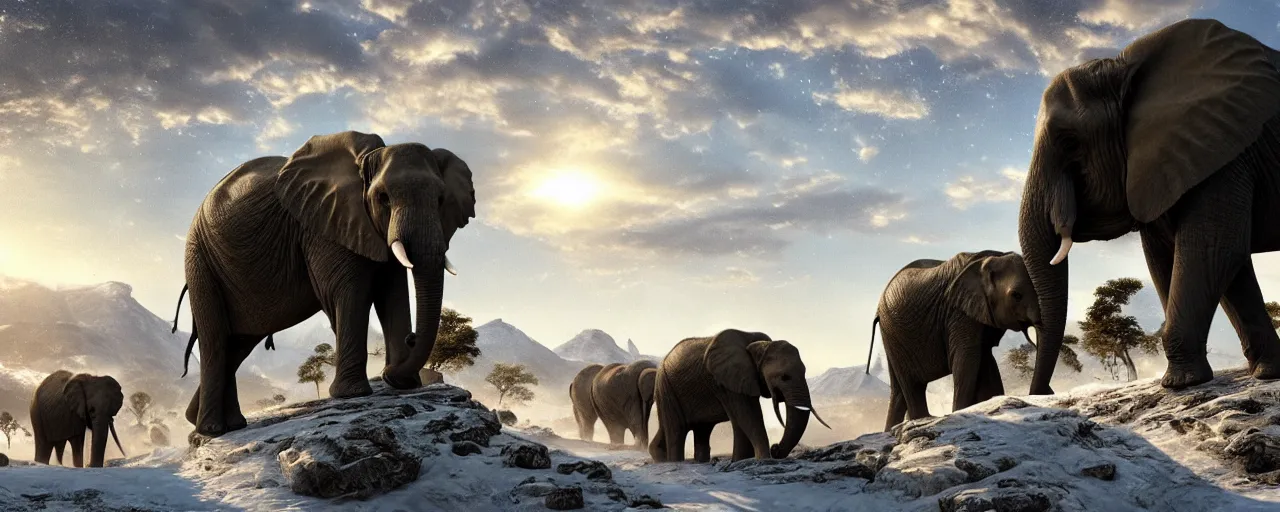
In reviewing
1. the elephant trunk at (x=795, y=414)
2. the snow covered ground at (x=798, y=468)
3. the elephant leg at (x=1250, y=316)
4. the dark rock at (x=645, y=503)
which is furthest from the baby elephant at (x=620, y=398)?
the elephant leg at (x=1250, y=316)

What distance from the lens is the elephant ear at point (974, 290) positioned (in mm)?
16172

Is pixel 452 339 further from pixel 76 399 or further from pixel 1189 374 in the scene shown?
pixel 1189 374

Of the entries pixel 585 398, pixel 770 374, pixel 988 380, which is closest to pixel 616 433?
pixel 585 398

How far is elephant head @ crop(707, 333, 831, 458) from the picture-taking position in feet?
58.9

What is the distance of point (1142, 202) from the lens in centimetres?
1128

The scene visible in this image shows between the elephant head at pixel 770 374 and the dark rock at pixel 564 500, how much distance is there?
772cm

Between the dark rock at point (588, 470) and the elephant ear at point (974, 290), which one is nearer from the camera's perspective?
the dark rock at point (588, 470)

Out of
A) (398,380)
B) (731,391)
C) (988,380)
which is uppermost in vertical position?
(398,380)

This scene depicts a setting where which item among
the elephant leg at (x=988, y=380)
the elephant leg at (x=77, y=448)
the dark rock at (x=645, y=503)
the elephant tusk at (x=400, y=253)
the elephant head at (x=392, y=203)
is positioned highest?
the elephant head at (x=392, y=203)

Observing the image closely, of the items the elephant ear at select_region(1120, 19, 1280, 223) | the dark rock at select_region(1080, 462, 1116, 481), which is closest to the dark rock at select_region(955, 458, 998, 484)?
the dark rock at select_region(1080, 462, 1116, 481)

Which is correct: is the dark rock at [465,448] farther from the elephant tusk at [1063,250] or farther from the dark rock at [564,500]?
the elephant tusk at [1063,250]

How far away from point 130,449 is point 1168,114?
401 feet

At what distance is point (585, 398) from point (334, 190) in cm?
2816

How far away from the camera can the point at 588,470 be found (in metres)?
11.4
